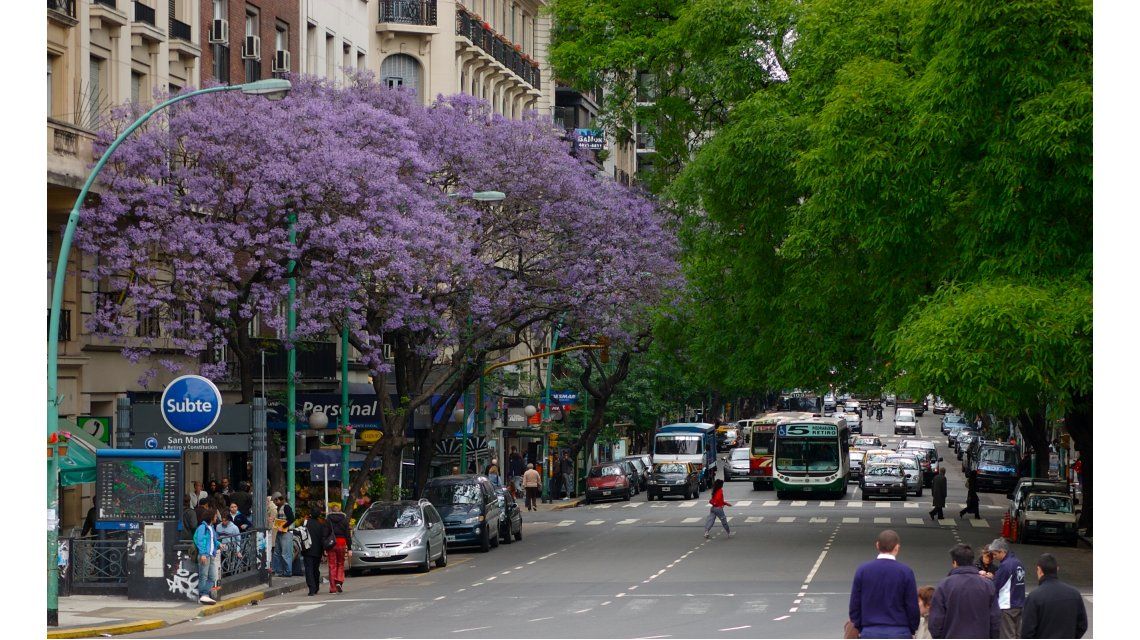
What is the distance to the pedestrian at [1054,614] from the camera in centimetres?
1429

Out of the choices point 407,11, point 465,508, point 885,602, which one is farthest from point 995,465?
point 885,602

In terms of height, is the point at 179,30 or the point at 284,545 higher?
the point at 179,30

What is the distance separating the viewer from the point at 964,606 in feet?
45.0

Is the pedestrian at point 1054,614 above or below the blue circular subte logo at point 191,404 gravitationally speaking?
below

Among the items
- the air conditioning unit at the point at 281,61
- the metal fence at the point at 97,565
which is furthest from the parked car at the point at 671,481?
the metal fence at the point at 97,565

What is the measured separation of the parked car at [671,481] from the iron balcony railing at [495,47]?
18.1 m

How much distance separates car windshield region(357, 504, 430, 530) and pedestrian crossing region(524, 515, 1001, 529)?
1612cm

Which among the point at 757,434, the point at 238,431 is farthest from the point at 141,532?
the point at 757,434

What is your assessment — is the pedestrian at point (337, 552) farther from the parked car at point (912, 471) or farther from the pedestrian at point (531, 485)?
the parked car at point (912, 471)

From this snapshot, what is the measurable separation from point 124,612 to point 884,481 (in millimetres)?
43090

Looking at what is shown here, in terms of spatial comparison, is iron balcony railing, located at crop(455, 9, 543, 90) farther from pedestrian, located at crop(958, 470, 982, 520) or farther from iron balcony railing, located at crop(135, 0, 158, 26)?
pedestrian, located at crop(958, 470, 982, 520)

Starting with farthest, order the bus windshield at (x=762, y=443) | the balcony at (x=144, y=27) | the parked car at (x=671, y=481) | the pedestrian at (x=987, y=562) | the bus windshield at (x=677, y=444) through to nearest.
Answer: the bus windshield at (x=677, y=444) → the bus windshield at (x=762, y=443) → the parked car at (x=671, y=481) → the balcony at (x=144, y=27) → the pedestrian at (x=987, y=562)

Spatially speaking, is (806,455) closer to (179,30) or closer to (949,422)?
(179,30)

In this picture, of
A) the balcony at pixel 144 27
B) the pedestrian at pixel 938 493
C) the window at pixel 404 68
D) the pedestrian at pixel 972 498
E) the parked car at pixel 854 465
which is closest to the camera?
the balcony at pixel 144 27
